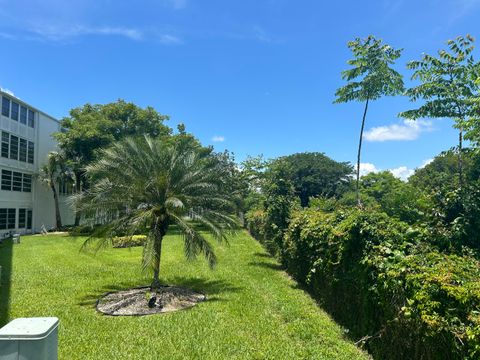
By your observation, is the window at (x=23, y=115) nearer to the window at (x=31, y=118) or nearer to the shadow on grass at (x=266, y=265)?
the window at (x=31, y=118)

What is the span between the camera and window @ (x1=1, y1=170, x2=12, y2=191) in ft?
99.1

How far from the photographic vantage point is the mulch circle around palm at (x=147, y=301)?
9.87 m

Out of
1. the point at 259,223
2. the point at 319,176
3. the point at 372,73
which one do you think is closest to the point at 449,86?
the point at 372,73

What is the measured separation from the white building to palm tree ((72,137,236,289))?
22513mm

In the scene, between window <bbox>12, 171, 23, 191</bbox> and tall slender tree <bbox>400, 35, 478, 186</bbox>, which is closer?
tall slender tree <bbox>400, 35, 478, 186</bbox>

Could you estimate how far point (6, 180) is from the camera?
1203 inches

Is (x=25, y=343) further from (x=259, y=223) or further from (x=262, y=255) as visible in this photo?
(x=259, y=223)

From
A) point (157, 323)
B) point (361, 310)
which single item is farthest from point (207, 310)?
point (361, 310)

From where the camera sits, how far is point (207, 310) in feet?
31.5

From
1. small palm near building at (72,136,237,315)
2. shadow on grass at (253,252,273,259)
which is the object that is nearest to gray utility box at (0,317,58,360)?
small palm near building at (72,136,237,315)

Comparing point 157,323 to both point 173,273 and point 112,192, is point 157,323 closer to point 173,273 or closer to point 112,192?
point 112,192

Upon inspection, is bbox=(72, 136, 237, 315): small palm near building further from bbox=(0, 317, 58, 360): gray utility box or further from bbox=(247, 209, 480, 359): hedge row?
bbox=(0, 317, 58, 360): gray utility box

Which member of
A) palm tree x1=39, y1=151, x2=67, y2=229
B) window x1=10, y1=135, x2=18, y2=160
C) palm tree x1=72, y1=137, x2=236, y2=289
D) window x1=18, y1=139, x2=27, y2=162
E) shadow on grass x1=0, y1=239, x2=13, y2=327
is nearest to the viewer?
shadow on grass x1=0, y1=239, x2=13, y2=327

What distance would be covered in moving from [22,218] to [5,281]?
2255cm
